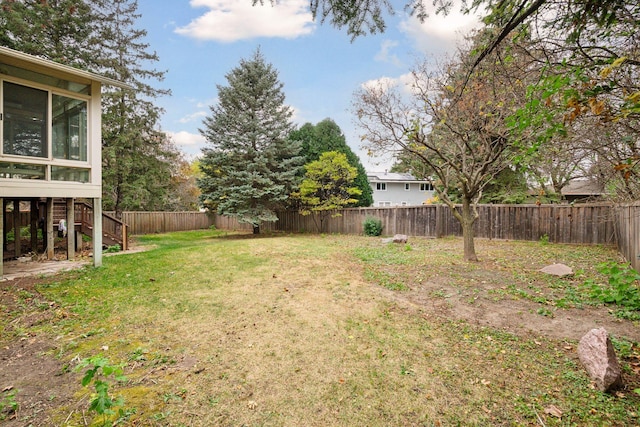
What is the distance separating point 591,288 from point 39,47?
1632 cm

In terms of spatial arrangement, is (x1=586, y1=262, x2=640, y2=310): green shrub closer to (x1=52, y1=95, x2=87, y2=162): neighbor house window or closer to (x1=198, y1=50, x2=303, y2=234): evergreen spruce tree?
(x1=52, y1=95, x2=87, y2=162): neighbor house window

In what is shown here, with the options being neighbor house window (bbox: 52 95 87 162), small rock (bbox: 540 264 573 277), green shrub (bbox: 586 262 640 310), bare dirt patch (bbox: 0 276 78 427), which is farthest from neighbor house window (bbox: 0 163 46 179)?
small rock (bbox: 540 264 573 277)

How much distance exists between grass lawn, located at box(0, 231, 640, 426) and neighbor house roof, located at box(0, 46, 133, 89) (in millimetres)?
4241

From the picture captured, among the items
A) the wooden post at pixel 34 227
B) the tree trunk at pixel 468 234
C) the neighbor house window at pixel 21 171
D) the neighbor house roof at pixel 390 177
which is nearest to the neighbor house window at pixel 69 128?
the neighbor house window at pixel 21 171

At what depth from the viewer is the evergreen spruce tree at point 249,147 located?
13.8 meters

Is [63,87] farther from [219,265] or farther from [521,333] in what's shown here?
[521,333]

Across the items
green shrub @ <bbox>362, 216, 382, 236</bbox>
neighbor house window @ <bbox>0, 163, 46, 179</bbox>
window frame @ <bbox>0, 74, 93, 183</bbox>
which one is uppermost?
window frame @ <bbox>0, 74, 93, 183</bbox>

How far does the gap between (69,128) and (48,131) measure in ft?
1.57

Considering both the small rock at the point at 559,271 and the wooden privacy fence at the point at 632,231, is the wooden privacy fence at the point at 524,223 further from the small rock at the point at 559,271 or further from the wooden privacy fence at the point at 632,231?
the small rock at the point at 559,271

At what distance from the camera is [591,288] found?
4.71 m

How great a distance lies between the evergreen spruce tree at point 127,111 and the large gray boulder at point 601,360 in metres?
14.3

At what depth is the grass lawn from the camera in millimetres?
2342

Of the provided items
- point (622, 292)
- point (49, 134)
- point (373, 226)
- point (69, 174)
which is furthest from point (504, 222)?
point (49, 134)

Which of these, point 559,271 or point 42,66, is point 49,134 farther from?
point 559,271
